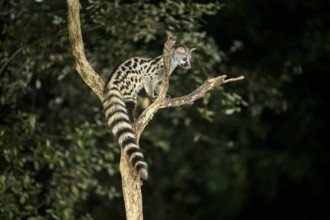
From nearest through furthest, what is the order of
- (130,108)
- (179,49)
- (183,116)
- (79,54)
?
(79,54) < (130,108) < (179,49) < (183,116)

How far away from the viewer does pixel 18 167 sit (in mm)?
8812

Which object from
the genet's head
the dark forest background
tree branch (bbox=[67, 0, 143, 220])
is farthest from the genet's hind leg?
the dark forest background

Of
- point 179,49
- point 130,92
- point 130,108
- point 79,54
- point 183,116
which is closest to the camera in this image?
point 79,54

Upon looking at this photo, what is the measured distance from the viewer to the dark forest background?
29.6 ft

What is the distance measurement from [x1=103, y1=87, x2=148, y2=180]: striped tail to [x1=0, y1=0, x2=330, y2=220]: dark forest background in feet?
5.20

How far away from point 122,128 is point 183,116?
4574mm

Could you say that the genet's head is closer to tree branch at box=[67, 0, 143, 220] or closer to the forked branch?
the forked branch

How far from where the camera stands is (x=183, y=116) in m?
11.3

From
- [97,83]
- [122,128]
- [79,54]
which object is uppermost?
[79,54]

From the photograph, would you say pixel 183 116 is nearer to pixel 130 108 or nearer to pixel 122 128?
pixel 130 108

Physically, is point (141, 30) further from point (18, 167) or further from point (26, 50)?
point (18, 167)

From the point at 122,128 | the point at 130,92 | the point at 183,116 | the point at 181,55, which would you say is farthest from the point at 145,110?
the point at 183,116

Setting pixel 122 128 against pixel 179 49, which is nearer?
pixel 122 128

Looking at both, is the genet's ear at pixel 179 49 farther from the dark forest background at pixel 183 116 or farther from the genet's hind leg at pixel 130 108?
the genet's hind leg at pixel 130 108
